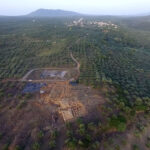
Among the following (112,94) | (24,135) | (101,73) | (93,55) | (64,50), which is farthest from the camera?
(64,50)

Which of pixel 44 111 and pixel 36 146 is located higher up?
pixel 36 146

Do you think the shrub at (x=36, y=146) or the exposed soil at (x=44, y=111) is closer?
the shrub at (x=36, y=146)

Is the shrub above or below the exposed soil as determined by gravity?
above

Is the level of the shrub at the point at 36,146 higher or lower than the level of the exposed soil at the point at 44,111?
higher

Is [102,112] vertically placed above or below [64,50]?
above

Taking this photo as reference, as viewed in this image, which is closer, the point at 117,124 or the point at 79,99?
the point at 117,124

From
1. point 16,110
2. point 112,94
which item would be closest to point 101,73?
point 112,94

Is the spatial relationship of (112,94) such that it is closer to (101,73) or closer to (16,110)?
(101,73)

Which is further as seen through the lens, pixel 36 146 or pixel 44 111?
pixel 44 111

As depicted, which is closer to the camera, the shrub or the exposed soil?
the shrub

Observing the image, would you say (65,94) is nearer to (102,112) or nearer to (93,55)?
(102,112)

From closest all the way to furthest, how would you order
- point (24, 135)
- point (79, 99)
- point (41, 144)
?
point (41, 144)
point (24, 135)
point (79, 99)
